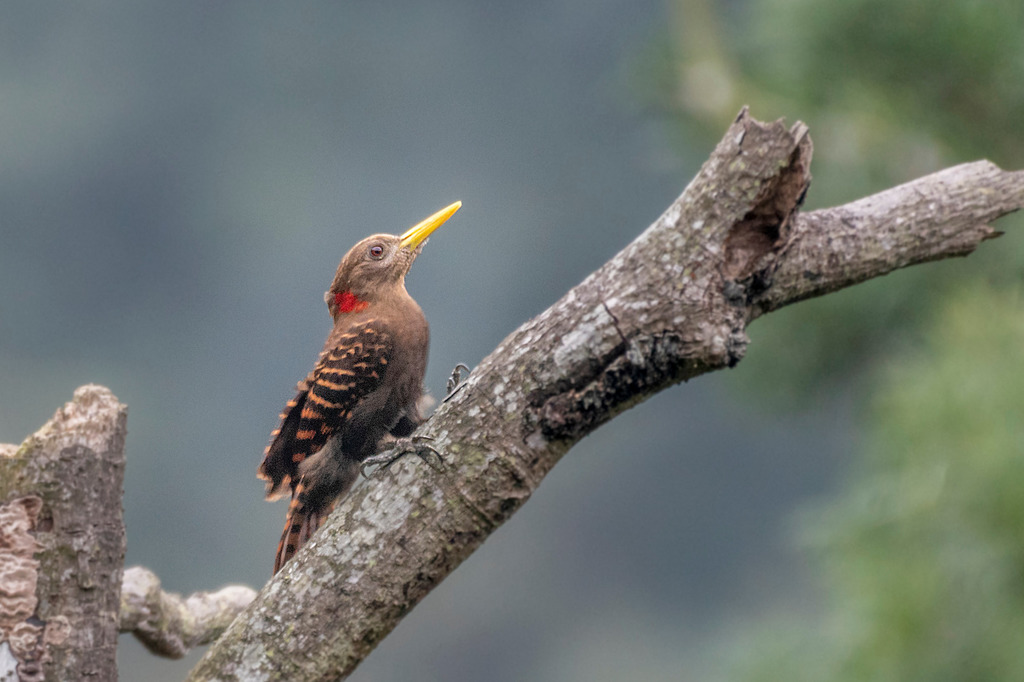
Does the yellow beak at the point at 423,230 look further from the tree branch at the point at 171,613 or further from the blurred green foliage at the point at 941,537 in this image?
the blurred green foliage at the point at 941,537

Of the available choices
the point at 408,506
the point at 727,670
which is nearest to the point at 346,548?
the point at 408,506

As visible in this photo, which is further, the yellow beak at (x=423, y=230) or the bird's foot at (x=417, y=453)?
the yellow beak at (x=423, y=230)

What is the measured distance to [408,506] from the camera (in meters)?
1.81

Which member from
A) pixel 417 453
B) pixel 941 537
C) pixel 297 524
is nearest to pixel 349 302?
pixel 297 524

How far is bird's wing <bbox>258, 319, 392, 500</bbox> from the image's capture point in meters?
2.26

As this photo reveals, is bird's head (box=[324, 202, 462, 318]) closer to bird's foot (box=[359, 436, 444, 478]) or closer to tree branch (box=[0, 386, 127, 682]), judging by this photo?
bird's foot (box=[359, 436, 444, 478])

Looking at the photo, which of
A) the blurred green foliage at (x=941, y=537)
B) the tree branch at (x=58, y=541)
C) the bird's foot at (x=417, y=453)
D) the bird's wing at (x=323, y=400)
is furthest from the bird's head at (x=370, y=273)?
the blurred green foliage at (x=941, y=537)

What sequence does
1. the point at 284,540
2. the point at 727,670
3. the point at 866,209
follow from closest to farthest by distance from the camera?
the point at 866,209
the point at 284,540
the point at 727,670

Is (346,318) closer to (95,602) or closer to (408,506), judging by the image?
(408,506)

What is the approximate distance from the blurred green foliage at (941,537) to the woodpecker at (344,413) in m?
2.26

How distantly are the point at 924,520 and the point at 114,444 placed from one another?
3.10m

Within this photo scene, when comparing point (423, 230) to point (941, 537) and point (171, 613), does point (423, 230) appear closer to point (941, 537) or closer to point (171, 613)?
point (171, 613)

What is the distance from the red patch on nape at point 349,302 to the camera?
2480 mm

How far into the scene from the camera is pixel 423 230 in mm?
2584
